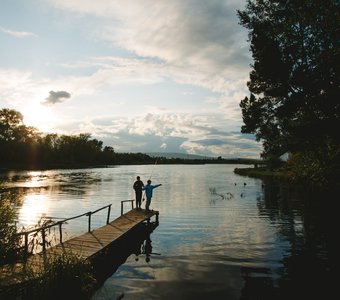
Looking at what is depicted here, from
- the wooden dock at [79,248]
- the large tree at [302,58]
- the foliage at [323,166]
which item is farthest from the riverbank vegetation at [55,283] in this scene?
the foliage at [323,166]

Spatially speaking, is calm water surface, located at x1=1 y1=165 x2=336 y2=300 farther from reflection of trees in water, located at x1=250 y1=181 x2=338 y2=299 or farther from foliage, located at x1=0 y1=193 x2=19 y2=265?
foliage, located at x1=0 y1=193 x2=19 y2=265

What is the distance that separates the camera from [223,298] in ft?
39.3

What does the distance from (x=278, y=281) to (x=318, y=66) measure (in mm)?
22282

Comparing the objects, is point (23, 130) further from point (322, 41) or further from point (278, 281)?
point (278, 281)

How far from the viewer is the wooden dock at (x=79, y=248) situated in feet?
36.2

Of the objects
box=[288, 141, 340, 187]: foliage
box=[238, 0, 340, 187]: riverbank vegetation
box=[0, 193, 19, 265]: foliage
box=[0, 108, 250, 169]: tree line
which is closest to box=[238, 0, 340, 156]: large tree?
box=[238, 0, 340, 187]: riverbank vegetation

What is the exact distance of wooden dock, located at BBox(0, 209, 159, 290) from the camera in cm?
1102

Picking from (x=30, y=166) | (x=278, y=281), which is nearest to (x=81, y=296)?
(x=278, y=281)

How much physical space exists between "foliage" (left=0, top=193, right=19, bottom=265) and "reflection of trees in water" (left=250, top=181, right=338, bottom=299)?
30.8 feet

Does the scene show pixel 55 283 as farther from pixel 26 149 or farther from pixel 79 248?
pixel 26 149

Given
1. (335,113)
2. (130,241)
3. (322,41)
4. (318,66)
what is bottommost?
(130,241)

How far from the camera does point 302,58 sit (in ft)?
101

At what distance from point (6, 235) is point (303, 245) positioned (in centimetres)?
1530

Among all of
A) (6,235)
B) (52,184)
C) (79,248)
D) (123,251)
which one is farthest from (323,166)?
(52,184)
